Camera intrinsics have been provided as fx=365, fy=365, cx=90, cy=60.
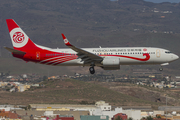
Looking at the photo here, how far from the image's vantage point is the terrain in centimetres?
14781

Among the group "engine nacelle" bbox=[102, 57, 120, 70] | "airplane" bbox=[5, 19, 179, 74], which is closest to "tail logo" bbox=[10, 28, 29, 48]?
"airplane" bbox=[5, 19, 179, 74]

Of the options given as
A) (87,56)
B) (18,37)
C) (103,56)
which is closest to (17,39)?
(18,37)

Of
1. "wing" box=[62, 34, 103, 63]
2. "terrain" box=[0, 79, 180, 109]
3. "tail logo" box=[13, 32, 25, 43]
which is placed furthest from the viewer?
"terrain" box=[0, 79, 180, 109]

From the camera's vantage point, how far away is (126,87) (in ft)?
617

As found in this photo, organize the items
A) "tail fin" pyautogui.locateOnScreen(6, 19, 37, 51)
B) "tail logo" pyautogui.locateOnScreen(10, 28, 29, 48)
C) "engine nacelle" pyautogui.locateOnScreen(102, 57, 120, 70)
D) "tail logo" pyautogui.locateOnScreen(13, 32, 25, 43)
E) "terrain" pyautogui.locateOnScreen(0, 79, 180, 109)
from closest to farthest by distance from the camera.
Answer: "engine nacelle" pyautogui.locateOnScreen(102, 57, 120, 70) → "tail fin" pyautogui.locateOnScreen(6, 19, 37, 51) → "tail logo" pyautogui.locateOnScreen(10, 28, 29, 48) → "tail logo" pyautogui.locateOnScreen(13, 32, 25, 43) → "terrain" pyautogui.locateOnScreen(0, 79, 180, 109)

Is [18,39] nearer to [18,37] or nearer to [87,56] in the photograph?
[18,37]

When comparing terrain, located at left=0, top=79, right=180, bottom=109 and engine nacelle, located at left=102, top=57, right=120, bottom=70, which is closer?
engine nacelle, located at left=102, top=57, right=120, bottom=70

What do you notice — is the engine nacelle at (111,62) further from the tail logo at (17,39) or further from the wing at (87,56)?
the tail logo at (17,39)

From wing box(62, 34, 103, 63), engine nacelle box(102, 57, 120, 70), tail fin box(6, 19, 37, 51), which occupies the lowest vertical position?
engine nacelle box(102, 57, 120, 70)

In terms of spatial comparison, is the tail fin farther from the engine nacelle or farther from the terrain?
the terrain

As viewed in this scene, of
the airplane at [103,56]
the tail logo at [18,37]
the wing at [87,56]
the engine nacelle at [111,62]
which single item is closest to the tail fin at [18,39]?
the tail logo at [18,37]

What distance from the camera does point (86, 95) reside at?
165m

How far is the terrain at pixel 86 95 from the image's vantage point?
147812mm

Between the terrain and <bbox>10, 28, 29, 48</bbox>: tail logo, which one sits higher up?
<bbox>10, 28, 29, 48</bbox>: tail logo
